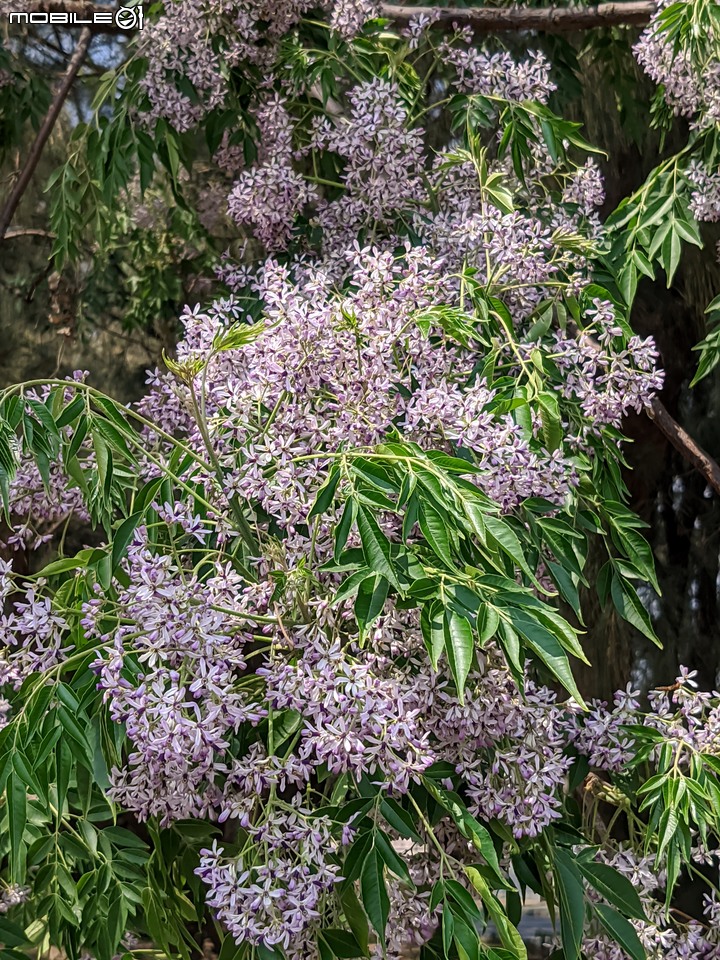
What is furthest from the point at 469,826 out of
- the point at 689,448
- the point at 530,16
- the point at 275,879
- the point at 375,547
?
the point at 530,16

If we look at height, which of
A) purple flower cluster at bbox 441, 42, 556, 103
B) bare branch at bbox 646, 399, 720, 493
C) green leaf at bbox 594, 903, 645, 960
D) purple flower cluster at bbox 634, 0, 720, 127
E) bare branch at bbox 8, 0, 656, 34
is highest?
bare branch at bbox 8, 0, 656, 34

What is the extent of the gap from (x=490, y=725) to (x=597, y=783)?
518 millimetres

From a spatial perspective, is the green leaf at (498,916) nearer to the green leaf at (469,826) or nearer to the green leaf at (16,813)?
the green leaf at (469,826)

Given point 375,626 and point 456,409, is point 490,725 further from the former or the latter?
point 456,409

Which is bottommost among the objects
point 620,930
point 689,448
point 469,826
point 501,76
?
→ point 620,930

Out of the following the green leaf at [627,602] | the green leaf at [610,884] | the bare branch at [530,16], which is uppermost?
the bare branch at [530,16]

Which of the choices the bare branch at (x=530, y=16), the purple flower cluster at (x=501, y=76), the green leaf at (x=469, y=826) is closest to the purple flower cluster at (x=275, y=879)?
the green leaf at (x=469, y=826)

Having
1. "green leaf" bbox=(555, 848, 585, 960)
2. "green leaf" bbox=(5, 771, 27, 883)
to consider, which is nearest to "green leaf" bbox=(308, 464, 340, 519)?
"green leaf" bbox=(5, 771, 27, 883)

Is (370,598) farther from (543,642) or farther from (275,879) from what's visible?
(275,879)

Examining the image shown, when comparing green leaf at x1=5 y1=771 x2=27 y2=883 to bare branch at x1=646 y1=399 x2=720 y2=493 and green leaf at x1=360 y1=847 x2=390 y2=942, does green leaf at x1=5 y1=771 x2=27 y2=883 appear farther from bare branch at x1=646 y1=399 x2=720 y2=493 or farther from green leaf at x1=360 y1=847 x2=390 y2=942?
bare branch at x1=646 y1=399 x2=720 y2=493

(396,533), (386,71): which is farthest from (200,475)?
(386,71)

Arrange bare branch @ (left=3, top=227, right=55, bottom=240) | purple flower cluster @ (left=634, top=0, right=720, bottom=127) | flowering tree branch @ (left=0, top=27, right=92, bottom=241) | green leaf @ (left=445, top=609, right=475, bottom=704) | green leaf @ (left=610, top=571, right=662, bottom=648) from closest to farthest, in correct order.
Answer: green leaf @ (left=445, top=609, right=475, bottom=704) → green leaf @ (left=610, top=571, right=662, bottom=648) → purple flower cluster @ (left=634, top=0, right=720, bottom=127) → flowering tree branch @ (left=0, top=27, right=92, bottom=241) → bare branch @ (left=3, top=227, right=55, bottom=240)

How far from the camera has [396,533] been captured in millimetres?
1352

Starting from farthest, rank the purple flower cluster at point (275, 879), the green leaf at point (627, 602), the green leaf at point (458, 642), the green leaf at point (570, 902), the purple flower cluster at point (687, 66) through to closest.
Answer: the purple flower cluster at point (687, 66)
the green leaf at point (627, 602)
the green leaf at point (570, 902)
the purple flower cluster at point (275, 879)
the green leaf at point (458, 642)
